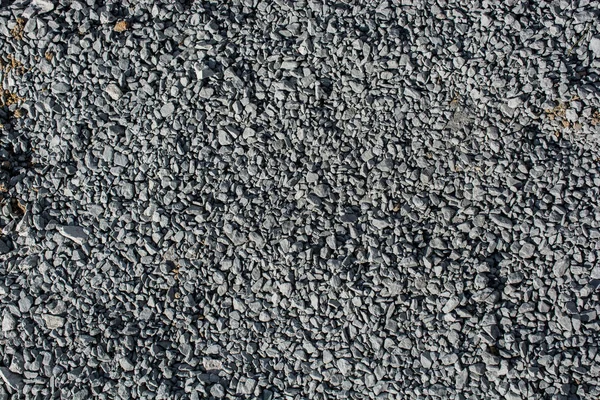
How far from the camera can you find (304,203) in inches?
144

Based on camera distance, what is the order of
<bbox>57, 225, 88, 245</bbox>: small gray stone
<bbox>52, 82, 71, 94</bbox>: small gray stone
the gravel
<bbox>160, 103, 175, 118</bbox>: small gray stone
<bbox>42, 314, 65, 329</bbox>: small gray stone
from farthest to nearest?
<bbox>52, 82, 71, 94</bbox>: small gray stone
<bbox>160, 103, 175, 118</bbox>: small gray stone
<bbox>57, 225, 88, 245</bbox>: small gray stone
<bbox>42, 314, 65, 329</bbox>: small gray stone
the gravel

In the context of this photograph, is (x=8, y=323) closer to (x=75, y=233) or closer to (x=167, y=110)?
(x=75, y=233)

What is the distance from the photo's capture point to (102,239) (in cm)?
379

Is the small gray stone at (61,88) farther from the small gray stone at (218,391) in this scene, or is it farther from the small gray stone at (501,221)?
the small gray stone at (501,221)

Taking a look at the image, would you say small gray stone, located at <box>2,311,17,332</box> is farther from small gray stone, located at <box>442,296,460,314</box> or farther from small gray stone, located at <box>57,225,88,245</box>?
small gray stone, located at <box>442,296,460,314</box>

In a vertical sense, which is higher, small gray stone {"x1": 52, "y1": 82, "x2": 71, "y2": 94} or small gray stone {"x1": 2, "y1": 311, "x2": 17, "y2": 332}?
small gray stone {"x1": 52, "y1": 82, "x2": 71, "y2": 94}

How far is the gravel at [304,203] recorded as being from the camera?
3.38 m

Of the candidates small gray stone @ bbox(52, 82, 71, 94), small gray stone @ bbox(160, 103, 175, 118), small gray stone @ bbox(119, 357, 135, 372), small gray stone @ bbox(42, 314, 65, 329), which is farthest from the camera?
small gray stone @ bbox(52, 82, 71, 94)

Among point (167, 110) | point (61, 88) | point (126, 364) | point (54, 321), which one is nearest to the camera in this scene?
point (126, 364)

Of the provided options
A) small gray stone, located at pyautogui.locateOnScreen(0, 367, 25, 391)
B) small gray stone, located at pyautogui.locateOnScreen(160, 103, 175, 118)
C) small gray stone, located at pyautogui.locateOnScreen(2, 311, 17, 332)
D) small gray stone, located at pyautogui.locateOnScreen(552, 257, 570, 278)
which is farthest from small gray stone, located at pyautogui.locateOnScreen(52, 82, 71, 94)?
small gray stone, located at pyautogui.locateOnScreen(552, 257, 570, 278)

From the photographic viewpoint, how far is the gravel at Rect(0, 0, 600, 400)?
338 cm

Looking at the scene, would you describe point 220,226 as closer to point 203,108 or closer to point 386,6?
point 203,108

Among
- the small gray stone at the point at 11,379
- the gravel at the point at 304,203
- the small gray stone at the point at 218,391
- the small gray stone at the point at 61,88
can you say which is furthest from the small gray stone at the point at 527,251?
the small gray stone at the point at 61,88

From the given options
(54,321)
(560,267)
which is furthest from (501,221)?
(54,321)
